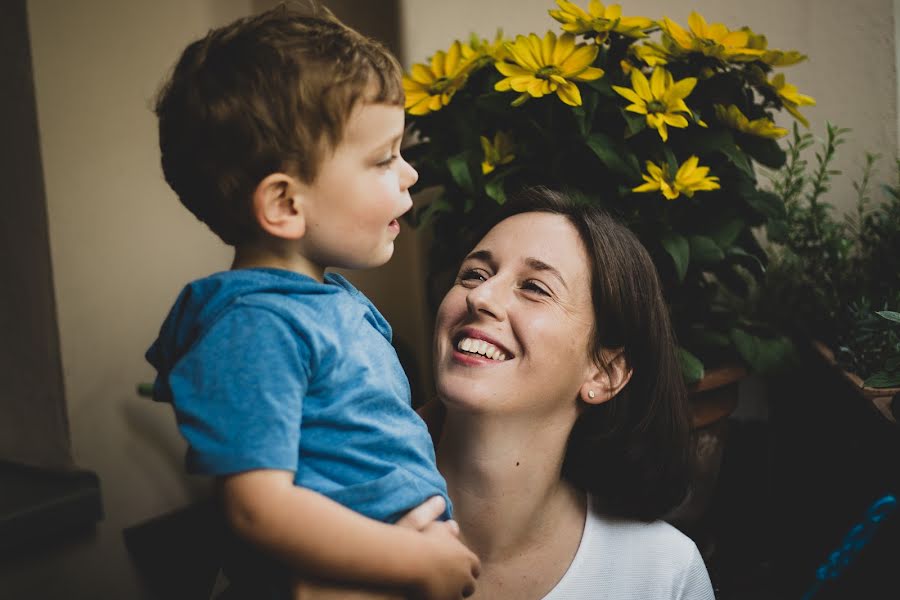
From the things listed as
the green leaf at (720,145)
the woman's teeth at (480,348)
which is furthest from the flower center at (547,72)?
the woman's teeth at (480,348)

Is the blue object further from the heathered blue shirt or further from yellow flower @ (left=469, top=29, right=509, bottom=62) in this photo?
yellow flower @ (left=469, top=29, right=509, bottom=62)

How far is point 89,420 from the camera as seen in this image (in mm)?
1748

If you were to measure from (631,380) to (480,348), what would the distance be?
35 centimetres

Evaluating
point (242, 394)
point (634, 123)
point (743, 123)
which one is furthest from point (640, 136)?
point (242, 394)

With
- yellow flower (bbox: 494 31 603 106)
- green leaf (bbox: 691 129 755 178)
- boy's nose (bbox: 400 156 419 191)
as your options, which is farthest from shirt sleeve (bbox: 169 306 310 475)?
green leaf (bbox: 691 129 755 178)

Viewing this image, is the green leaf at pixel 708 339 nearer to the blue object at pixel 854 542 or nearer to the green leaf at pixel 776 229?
the green leaf at pixel 776 229

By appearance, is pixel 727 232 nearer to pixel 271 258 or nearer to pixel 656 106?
pixel 656 106

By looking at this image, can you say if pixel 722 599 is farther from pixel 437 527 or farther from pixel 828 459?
pixel 437 527

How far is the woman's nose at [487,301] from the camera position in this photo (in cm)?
110

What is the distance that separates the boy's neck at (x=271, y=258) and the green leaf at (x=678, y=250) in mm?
781

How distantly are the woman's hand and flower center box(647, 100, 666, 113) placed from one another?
0.86m

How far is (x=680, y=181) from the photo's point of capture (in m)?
1.35

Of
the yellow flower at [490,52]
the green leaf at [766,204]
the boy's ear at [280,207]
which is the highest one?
the yellow flower at [490,52]

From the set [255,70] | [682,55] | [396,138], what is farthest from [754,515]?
[255,70]
